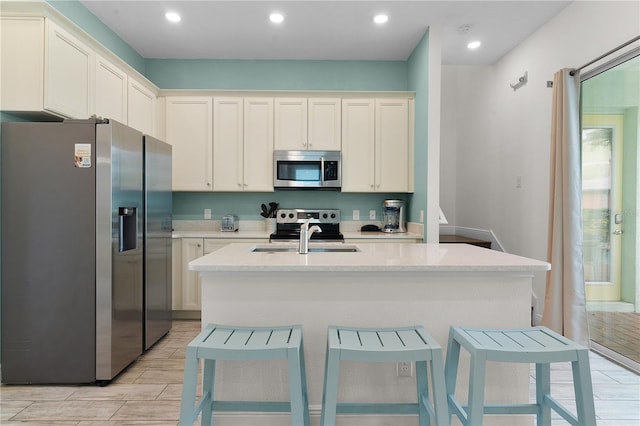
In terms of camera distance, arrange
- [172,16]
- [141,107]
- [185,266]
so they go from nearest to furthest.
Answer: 1. [172,16]
2. [141,107]
3. [185,266]

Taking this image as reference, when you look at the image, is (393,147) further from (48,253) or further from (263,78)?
(48,253)

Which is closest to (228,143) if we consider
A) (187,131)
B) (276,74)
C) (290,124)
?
(187,131)

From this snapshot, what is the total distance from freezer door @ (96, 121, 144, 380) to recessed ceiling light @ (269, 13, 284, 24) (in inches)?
62.2

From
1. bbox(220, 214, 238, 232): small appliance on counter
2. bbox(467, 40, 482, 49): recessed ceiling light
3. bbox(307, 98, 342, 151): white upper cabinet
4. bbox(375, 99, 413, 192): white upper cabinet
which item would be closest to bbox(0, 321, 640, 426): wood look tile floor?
bbox(220, 214, 238, 232): small appliance on counter

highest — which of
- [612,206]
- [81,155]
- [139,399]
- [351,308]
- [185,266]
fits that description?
[81,155]

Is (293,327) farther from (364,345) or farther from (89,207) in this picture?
(89,207)

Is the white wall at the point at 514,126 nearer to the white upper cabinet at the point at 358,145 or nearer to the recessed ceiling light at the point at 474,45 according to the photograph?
the recessed ceiling light at the point at 474,45

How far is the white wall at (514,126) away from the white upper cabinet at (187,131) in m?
3.09

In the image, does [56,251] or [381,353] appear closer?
[381,353]

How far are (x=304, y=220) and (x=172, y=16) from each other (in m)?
2.35

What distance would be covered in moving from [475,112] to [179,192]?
3.83 metres

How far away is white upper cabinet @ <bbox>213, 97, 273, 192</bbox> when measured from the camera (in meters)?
4.24

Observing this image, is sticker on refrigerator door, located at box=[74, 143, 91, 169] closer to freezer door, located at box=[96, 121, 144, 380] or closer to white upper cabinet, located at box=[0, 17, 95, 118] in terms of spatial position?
freezer door, located at box=[96, 121, 144, 380]

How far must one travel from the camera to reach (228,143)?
4.25m
